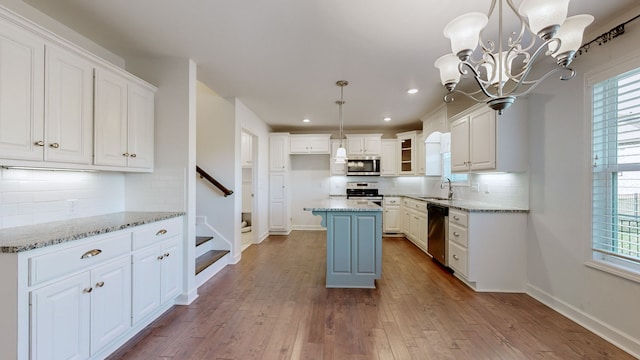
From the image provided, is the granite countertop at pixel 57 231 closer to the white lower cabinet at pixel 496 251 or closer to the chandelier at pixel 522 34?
the chandelier at pixel 522 34

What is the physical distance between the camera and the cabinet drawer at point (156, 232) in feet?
7.02

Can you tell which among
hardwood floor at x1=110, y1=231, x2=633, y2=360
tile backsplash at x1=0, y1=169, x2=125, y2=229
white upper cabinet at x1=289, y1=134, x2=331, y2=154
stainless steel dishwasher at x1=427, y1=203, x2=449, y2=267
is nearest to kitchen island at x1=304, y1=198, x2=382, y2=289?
hardwood floor at x1=110, y1=231, x2=633, y2=360

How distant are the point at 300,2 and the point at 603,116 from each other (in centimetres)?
266

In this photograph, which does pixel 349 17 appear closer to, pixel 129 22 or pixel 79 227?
pixel 129 22

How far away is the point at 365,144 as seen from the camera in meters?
6.14

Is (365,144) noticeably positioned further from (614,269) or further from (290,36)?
(614,269)

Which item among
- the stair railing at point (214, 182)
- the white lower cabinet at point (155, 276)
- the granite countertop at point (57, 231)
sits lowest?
A: the white lower cabinet at point (155, 276)

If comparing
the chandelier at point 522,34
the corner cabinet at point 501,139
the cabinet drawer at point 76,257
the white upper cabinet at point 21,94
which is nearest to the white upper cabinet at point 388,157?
the corner cabinet at point 501,139

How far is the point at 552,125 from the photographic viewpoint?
2686mm

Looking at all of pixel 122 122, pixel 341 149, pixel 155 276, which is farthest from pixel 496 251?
pixel 122 122

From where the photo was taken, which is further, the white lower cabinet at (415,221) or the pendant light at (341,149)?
the white lower cabinet at (415,221)

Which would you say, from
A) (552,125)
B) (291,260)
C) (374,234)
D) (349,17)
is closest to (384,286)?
(374,234)

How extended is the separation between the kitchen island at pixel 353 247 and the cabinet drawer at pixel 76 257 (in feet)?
6.22

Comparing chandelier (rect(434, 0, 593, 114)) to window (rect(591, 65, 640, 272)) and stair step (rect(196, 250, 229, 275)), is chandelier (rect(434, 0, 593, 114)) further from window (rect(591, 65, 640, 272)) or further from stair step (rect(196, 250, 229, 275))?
stair step (rect(196, 250, 229, 275))
